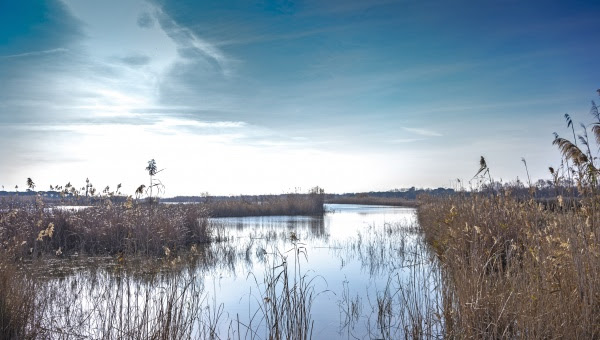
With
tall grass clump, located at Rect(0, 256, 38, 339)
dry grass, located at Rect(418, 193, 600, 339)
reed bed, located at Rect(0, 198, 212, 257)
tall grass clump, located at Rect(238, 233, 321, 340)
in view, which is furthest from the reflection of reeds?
reed bed, located at Rect(0, 198, 212, 257)

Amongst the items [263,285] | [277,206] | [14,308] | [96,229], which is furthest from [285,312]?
[277,206]

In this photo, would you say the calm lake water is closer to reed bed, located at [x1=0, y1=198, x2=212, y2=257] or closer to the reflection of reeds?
the reflection of reeds

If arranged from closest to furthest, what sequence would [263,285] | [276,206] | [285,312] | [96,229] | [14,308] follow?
[14,308], [285,312], [263,285], [96,229], [276,206]

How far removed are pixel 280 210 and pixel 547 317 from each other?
2938cm

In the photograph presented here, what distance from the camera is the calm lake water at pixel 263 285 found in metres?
6.07

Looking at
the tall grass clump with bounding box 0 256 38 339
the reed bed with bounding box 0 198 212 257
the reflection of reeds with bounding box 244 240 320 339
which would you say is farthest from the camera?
the reed bed with bounding box 0 198 212 257

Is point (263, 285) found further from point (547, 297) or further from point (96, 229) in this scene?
point (96, 229)

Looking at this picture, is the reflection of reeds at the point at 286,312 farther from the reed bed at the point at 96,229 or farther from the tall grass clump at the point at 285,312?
the reed bed at the point at 96,229

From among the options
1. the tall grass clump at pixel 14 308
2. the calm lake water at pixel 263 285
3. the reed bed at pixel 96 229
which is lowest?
the calm lake water at pixel 263 285

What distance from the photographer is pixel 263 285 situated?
9.52 m

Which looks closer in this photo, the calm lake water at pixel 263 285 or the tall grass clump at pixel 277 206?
the calm lake water at pixel 263 285

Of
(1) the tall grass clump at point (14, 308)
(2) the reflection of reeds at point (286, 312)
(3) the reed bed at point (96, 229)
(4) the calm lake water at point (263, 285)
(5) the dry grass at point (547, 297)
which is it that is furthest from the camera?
(3) the reed bed at point (96, 229)

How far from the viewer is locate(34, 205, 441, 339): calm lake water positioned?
6.07 m

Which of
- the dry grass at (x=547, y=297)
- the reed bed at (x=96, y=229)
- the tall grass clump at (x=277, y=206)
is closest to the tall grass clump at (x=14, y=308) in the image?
the dry grass at (x=547, y=297)
